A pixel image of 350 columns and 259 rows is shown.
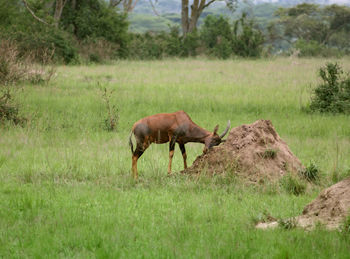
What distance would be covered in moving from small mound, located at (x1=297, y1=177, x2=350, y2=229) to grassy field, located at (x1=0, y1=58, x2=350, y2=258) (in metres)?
0.32

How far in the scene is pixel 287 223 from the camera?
18.2ft

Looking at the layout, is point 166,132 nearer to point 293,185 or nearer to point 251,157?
point 251,157

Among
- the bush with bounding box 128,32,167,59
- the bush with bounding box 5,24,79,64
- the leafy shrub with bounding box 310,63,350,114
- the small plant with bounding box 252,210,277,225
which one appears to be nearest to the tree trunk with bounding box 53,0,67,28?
the bush with bounding box 5,24,79,64

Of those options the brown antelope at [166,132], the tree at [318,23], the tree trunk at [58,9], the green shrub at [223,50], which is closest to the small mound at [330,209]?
the brown antelope at [166,132]

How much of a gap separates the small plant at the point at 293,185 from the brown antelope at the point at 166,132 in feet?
4.10

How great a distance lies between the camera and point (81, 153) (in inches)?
394

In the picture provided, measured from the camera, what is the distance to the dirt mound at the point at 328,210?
565 cm

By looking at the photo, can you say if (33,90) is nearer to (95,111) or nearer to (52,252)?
(95,111)

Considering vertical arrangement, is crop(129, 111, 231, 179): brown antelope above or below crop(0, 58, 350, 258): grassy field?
above

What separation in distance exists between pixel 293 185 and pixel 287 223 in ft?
7.18

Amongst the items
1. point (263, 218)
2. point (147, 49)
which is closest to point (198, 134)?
point (263, 218)

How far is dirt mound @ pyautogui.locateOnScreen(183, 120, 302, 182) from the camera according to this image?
8078 mm

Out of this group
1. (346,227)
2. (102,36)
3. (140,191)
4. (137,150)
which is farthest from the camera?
(102,36)

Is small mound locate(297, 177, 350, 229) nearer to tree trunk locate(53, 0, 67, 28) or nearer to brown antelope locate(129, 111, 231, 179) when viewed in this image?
brown antelope locate(129, 111, 231, 179)
